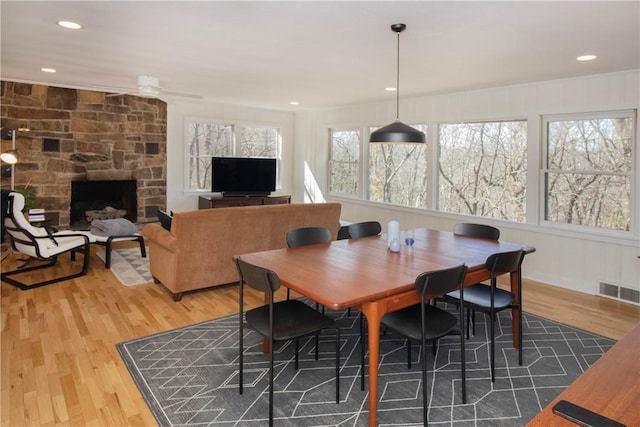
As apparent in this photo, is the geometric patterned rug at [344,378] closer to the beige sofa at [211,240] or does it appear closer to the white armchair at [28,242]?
the beige sofa at [211,240]

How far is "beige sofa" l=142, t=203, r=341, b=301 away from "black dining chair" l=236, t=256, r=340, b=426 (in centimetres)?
171

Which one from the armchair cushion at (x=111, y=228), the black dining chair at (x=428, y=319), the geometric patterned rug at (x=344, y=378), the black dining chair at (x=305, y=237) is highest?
the black dining chair at (x=305, y=237)

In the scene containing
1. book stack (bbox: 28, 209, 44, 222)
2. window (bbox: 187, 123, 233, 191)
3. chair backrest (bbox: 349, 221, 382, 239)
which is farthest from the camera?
window (bbox: 187, 123, 233, 191)

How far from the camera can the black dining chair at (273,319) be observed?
223cm

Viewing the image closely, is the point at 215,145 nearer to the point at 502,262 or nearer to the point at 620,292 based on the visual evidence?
the point at 502,262

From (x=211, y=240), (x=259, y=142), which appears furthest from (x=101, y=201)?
(x=211, y=240)

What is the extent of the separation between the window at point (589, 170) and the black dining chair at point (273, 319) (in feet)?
12.1

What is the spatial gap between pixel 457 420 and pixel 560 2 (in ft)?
8.44

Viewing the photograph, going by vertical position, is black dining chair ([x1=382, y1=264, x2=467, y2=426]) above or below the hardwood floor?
above

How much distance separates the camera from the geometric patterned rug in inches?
91.7

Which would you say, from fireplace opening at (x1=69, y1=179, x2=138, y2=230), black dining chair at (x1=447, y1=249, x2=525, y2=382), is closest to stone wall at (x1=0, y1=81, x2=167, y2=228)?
fireplace opening at (x1=69, y1=179, x2=138, y2=230)

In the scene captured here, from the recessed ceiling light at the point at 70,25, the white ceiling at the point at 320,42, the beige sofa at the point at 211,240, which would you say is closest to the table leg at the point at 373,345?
the white ceiling at the point at 320,42

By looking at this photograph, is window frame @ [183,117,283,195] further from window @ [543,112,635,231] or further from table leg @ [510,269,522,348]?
table leg @ [510,269,522,348]

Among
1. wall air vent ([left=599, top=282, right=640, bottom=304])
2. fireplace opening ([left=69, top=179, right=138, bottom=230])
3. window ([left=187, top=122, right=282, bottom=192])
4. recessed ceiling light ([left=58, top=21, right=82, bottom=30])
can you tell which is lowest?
wall air vent ([left=599, top=282, right=640, bottom=304])
